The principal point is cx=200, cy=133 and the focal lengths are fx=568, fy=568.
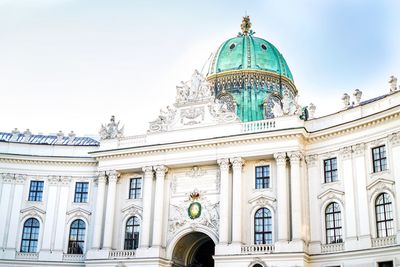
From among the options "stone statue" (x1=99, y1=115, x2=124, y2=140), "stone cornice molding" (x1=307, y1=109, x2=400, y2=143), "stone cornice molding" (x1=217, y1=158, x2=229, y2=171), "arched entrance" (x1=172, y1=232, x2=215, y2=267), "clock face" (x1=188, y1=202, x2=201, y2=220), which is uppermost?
"stone statue" (x1=99, y1=115, x2=124, y2=140)

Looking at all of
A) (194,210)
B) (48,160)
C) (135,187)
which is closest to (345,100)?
(194,210)

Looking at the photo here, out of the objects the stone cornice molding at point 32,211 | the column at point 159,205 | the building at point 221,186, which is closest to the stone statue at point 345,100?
the building at point 221,186

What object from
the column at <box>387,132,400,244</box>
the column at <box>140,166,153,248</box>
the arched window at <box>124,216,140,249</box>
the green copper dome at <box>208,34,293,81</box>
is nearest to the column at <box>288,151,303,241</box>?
the column at <box>387,132,400,244</box>

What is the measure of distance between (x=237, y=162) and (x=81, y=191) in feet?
45.0

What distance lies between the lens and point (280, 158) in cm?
3791

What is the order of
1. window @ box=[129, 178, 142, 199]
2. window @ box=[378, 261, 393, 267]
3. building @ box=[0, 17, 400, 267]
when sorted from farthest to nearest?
window @ box=[129, 178, 142, 199]
building @ box=[0, 17, 400, 267]
window @ box=[378, 261, 393, 267]

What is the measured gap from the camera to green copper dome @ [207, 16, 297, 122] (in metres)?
47.3

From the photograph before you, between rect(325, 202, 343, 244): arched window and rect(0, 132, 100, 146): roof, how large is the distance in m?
20.4

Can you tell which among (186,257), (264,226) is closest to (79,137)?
(186,257)

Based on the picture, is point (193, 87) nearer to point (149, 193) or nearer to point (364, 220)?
point (149, 193)

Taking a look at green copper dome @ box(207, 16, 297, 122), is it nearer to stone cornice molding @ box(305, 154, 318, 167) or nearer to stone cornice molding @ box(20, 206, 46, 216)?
stone cornice molding @ box(305, 154, 318, 167)

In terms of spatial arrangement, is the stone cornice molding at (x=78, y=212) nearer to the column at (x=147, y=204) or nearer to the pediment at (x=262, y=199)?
the column at (x=147, y=204)

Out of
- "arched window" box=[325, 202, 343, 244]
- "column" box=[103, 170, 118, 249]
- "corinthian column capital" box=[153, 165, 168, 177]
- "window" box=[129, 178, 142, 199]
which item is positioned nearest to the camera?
"arched window" box=[325, 202, 343, 244]

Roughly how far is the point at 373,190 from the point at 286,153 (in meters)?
6.24
